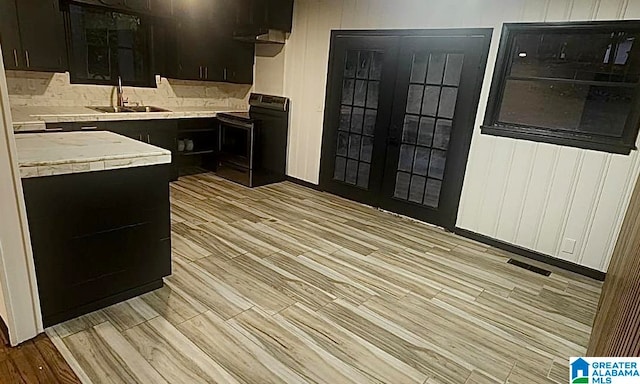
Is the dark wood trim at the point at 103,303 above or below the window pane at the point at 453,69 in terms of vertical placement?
below

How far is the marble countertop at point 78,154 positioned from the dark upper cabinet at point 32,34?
1.85 metres

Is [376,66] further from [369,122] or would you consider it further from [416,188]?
[416,188]

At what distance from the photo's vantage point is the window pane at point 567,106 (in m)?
2.99

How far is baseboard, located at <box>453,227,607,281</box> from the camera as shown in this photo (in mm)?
3264

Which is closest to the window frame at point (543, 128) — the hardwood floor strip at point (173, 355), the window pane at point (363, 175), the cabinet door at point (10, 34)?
the window pane at point (363, 175)

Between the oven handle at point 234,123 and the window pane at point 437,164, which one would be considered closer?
the window pane at point 437,164

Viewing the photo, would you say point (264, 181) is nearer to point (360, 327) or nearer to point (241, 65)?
point (241, 65)

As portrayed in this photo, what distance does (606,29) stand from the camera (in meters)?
2.94

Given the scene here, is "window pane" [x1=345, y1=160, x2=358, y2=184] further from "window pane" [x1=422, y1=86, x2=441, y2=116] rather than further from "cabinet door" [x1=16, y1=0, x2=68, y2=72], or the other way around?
"cabinet door" [x1=16, y1=0, x2=68, y2=72]

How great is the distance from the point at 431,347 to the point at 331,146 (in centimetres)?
322

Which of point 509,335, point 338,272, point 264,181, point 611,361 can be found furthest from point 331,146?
point 611,361

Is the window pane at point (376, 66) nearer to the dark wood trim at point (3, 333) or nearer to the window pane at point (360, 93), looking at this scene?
the window pane at point (360, 93)

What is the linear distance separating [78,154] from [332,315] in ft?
5.96

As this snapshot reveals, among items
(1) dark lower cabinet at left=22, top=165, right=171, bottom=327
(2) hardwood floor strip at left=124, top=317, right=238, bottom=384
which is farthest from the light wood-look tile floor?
(1) dark lower cabinet at left=22, top=165, right=171, bottom=327
